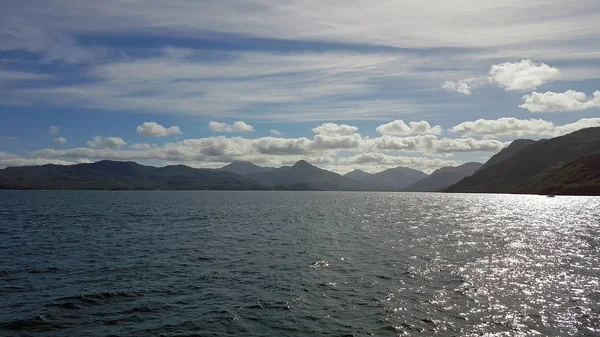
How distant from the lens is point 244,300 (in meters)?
37.1

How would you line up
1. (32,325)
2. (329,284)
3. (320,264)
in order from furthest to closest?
(320,264) < (329,284) < (32,325)

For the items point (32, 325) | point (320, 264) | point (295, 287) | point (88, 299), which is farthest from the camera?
point (320, 264)

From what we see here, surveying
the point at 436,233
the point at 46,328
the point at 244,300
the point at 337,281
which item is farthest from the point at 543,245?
the point at 46,328

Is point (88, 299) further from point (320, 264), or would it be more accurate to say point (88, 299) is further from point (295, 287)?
point (320, 264)

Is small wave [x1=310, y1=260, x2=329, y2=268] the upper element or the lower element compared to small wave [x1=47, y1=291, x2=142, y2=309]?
lower

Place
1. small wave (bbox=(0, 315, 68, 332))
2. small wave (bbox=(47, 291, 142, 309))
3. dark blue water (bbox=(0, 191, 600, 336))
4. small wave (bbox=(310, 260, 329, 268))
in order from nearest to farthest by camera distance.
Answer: small wave (bbox=(0, 315, 68, 332)) → dark blue water (bbox=(0, 191, 600, 336)) → small wave (bbox=(47, 291, 142, 309)) → small wave (bbox=(310, 260, 329, 268))

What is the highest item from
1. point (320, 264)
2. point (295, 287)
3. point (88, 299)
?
point (88, 299)

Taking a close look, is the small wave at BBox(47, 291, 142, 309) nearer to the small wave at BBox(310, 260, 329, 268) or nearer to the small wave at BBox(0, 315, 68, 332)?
the small wave at BBox(0, 315, 68, 332)

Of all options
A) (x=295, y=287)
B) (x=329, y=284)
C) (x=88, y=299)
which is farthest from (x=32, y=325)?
(x=329, y=284)

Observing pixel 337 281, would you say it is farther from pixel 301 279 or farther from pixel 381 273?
pixel 381 273

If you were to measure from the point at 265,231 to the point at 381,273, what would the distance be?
49.2 meters

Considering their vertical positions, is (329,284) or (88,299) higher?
(88,299)

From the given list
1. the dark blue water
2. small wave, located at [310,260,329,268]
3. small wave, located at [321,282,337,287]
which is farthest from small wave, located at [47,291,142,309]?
small wave, located at [310,260,329,268]

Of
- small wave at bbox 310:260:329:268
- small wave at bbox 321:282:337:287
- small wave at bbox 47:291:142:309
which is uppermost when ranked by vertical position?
small wave at bbox 47:291:142:309
